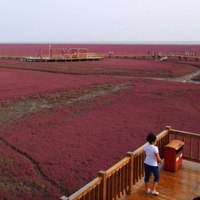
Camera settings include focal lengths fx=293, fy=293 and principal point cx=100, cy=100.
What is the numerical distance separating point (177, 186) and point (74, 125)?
8244 mm

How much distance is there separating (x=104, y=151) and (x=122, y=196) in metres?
4.91

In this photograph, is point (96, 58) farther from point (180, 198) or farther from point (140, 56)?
point (180, 198)

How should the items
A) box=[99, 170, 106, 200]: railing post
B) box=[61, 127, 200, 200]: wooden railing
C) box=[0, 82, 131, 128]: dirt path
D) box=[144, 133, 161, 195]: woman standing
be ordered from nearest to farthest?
box=[61, 127, 200, 200]: wooden railing, box=[99, 170, 106, 200]: railing post, box=[144, 133, 161, 195]: woman standing, box=[0, 82, 131, 128]: dirt path

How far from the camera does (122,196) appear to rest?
20.8ft

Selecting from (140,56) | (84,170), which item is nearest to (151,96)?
(84,170)

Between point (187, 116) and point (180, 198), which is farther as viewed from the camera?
point (187, 116)

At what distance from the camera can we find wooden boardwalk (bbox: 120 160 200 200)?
632cm

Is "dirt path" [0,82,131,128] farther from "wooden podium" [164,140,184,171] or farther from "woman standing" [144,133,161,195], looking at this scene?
"woman standing" [144,133,161,195]

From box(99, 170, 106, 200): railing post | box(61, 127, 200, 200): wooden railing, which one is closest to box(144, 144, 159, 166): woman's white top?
box(61, 127, 200, 200): wooden railing

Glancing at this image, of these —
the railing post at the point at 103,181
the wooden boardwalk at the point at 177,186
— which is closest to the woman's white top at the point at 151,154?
the wooden boardwalk at the point at 177,186

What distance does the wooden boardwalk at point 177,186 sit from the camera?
6324mm

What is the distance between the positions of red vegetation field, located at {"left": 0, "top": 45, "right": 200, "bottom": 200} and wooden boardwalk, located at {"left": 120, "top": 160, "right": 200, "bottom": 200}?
8.45ft

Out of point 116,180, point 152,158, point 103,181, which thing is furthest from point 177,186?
point 103,181

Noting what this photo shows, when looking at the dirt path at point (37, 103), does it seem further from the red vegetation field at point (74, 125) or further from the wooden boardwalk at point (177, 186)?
the wooden boardwalk at point (177, 186)
